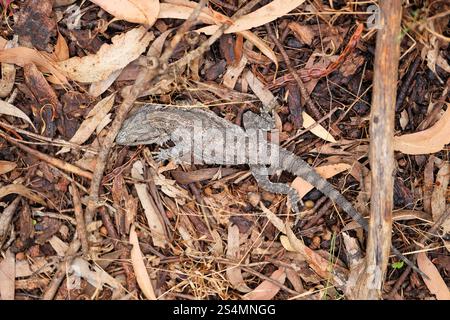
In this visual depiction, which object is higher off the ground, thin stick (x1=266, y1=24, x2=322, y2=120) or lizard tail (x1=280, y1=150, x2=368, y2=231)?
thin stick (x1=266, y1=24, x2=322, y2=120)

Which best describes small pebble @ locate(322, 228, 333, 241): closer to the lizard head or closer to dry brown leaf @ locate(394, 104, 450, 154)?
dry brown leaf @ locate(394, 104, 450, 154)

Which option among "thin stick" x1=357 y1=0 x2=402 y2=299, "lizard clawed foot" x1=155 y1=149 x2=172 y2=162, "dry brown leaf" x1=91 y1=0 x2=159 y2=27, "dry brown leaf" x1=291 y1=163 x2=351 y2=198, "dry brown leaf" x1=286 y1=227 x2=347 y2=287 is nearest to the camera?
"thin stick" x1=357 y1=0 x2=402 y2=299

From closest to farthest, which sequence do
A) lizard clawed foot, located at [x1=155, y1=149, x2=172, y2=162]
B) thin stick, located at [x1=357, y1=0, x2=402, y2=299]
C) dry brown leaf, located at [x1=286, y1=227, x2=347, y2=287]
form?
1. thin stick, located at [x1=357, y1=0, x2=402, y2=299]
2. dry brown leaf, located at [x1=286, y1=227, x2=347, y2=287]
3. lizard clawed foot, located at [x1=155, y1=149, x2=172, y2=162]

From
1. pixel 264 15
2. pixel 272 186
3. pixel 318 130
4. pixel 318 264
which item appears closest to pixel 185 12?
pixel 264 15

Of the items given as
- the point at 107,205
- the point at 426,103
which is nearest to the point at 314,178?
the point at 426,103

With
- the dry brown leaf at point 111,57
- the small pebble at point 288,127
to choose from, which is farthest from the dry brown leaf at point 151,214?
the small pebble at point 288,127

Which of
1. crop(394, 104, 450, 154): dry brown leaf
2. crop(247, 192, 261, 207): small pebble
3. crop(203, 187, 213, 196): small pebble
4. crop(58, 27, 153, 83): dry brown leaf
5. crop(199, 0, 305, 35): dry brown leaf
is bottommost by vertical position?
crop(247, 192, 261, 207): small pebble

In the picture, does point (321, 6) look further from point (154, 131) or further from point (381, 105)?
point (154, 131)

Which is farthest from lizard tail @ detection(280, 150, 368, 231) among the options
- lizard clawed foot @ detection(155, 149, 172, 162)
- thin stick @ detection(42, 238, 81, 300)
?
thin stick @ detection(42, 238, 81, 300)
